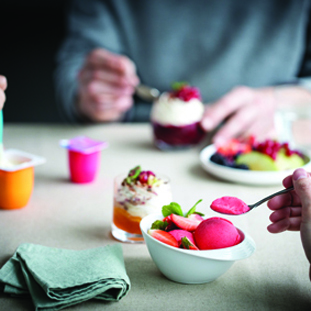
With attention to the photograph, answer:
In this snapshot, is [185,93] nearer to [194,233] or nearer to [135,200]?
[135,200]

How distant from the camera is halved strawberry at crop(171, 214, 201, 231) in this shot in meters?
0.73

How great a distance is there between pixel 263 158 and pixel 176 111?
395mm

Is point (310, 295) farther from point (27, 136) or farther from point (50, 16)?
point (50, 16)

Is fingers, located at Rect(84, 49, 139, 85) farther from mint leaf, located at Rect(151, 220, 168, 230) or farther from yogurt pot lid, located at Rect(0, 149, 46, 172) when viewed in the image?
mint leaf, located at Rect(151, 220, 168, 230)

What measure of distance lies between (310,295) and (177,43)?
1.74 metres

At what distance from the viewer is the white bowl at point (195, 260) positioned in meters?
0.66

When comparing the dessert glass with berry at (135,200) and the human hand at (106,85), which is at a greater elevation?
the human hand at (106,85)

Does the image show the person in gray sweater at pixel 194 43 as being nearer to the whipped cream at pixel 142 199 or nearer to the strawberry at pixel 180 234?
the whipped cream at pixel 142 199

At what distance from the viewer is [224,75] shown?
87.3 inches

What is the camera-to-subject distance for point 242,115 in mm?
1655

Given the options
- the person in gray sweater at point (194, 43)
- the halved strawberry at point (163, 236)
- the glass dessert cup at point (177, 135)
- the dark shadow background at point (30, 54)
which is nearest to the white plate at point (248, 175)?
the glass dessert cup at point (177, 135)

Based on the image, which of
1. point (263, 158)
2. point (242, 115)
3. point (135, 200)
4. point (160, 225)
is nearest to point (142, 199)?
point (135, 200)

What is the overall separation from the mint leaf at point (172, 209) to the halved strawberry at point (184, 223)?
24 mm

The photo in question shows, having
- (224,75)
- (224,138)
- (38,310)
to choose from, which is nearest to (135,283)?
(38,310)
